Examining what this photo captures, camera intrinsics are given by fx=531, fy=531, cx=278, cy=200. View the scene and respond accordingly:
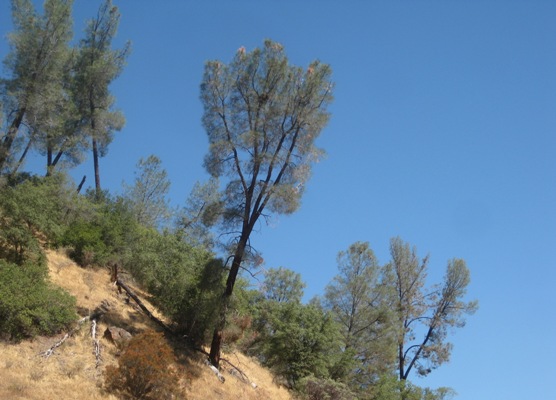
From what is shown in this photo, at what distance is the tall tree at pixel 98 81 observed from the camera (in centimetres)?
3284

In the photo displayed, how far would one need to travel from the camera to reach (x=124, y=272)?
25844 millimetres

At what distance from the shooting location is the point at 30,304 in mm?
16438

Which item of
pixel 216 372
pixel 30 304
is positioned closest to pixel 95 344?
pixel 30 304

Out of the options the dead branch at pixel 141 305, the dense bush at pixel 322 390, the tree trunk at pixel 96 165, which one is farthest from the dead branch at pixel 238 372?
the tree trunk at pixel 96 165

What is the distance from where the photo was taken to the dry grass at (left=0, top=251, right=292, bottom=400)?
13832 mm

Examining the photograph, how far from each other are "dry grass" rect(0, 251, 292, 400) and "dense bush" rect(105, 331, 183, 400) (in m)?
0.52

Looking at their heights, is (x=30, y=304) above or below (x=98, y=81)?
below

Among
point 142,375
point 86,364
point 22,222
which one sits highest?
point 22,222

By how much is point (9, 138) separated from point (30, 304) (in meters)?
11.2

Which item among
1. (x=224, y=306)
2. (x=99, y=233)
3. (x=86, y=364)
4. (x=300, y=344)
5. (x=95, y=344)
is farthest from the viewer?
(x=300, y=344)

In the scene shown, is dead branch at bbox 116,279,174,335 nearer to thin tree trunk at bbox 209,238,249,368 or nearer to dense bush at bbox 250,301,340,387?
thin tree trunk at bbox 209,238,249,368

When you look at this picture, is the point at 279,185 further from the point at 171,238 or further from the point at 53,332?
the point at 53,332

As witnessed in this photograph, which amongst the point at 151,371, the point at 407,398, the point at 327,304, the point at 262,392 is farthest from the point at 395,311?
the point at 151,371

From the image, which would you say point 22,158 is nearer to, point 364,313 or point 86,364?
point 86,364
